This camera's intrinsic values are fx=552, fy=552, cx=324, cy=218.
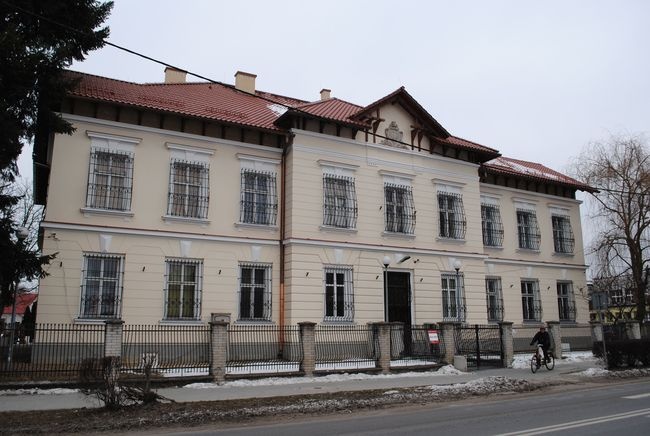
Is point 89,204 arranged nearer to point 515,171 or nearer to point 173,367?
point 173,367

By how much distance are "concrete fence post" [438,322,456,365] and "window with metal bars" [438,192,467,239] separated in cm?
559

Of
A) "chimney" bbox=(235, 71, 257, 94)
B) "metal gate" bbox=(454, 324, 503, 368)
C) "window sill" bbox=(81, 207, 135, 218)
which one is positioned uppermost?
"chimney" bbox=(235, 71, 257, 94)

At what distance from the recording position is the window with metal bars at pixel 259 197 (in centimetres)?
2067

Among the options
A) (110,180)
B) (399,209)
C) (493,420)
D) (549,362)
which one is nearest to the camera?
(493,420)

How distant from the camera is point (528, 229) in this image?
1123 inches

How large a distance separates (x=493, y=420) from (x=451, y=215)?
15676 mm

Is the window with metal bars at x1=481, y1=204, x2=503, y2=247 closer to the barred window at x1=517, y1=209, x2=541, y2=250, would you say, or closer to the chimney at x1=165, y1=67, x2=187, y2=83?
the barred window at x1=517, y1=209, x2=541, y2=250

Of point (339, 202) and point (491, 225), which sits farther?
point (491, 225)

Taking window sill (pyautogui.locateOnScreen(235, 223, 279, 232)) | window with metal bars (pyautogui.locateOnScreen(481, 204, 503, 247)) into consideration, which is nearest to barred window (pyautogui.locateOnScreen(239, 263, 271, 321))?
window sill (pyautogui.locateOnScreen(235, 223, 279, 232))

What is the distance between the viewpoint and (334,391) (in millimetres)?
14078

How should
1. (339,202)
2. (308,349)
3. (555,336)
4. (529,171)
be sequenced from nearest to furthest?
(308,349)
(339,202)
(555,336)
(529,171)

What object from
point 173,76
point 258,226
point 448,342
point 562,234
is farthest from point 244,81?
point 562,234

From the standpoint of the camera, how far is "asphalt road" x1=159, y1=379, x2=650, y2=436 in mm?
8727

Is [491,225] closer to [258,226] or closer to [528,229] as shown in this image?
[528,229]
